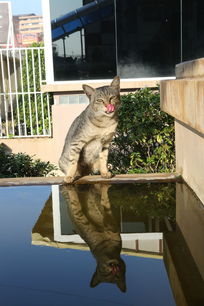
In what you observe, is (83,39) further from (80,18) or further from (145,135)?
(145,135)

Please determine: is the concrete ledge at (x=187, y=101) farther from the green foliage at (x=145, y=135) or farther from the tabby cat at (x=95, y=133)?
the green foliage at (x=145, y=135)

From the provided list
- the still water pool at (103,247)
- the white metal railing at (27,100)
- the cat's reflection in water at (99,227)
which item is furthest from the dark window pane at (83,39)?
the still water pool at (103,247)

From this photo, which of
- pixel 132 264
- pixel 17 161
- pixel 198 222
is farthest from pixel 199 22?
pixel 132 264

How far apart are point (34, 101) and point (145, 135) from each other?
146 inches

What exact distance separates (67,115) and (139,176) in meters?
3.93

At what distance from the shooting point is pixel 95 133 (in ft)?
11.4

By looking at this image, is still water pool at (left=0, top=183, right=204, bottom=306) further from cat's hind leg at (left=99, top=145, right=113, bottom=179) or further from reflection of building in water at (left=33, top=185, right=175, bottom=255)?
cat's hind leg at (left=99, top=145, right=113, bottom=179)

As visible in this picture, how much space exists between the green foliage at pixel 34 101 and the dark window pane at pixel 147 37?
5.47ft

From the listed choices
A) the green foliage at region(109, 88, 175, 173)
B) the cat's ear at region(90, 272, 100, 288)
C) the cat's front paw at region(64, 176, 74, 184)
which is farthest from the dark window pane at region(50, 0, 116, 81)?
the cat's ear at region(90, 272, 100, 288)

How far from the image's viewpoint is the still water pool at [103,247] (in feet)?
4.99

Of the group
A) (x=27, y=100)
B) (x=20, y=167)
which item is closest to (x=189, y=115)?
(x=20, y=167)

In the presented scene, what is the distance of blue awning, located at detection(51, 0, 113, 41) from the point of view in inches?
267

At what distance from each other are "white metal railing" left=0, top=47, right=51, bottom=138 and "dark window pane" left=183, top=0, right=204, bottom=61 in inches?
103

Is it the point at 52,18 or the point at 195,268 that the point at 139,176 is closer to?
the point at 195,268
